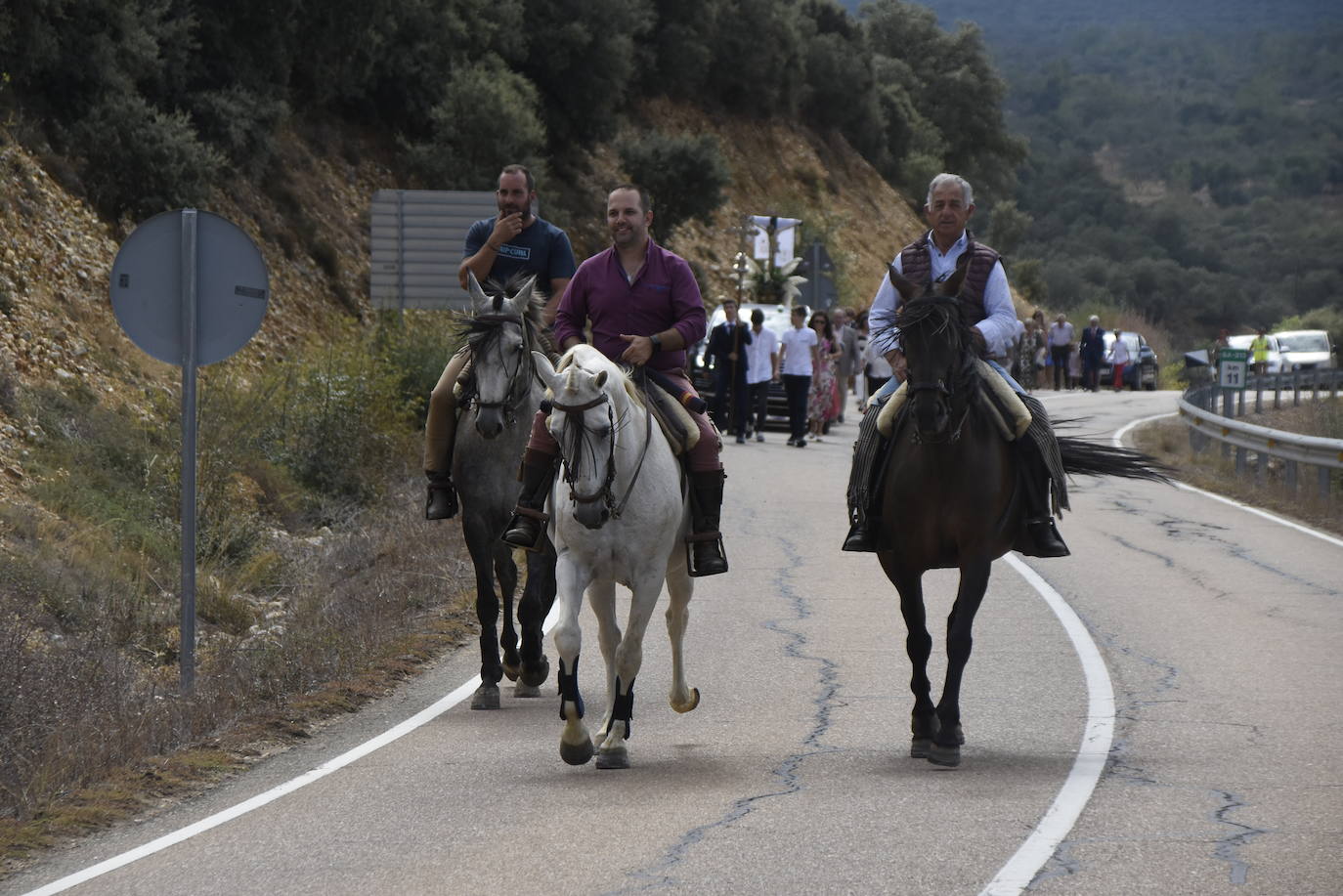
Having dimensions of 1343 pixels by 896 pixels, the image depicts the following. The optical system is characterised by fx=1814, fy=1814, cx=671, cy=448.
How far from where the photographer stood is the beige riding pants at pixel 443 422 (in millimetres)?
10336

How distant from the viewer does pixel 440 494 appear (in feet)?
34.6

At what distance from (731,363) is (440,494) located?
1815 cm

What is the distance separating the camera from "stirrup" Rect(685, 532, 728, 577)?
8.71m

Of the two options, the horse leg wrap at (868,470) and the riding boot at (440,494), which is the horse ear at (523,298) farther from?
the horse leg wrap at (868,470)

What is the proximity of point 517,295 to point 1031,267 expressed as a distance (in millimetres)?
85359

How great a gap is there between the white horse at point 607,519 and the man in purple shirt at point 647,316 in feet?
0.85

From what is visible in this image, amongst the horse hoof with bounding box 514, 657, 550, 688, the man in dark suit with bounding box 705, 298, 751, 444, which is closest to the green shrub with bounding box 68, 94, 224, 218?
the man in dark suit with bounding box 705, 298, 751, 444

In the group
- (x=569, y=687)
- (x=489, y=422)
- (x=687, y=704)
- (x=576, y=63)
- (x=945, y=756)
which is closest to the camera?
(x=569, y=687)

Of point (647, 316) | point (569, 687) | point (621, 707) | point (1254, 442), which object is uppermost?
point (647, 316)

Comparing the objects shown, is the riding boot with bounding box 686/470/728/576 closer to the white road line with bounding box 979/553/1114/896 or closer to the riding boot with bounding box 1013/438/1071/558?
the riding boot with bounding box 1013/438/1071/558

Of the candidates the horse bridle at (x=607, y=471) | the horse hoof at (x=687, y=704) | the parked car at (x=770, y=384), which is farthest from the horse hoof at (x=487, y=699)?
the parked car at (x=770, y=384)

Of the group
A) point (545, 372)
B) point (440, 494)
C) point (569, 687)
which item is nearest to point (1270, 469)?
point (440, 494)

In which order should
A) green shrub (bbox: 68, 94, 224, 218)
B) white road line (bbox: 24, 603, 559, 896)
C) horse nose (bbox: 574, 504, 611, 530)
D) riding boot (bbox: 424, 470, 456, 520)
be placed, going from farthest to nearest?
green shrub (bbox: 68, 94, 224, 218)
riding boot (bbox: 424, 470, 456, 520)
horse nose (bbox: 574, 504, 611, 530)
white road line (bbox: 24, 603, 559, 896)

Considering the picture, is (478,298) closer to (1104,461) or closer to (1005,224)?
(1104,461)
